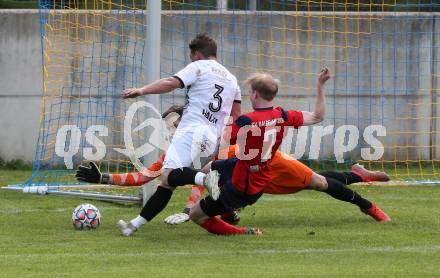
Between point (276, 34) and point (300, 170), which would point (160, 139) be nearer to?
point (300, 170)

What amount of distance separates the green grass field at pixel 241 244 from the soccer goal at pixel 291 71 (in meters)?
2.72

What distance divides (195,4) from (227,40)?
2.70 ft

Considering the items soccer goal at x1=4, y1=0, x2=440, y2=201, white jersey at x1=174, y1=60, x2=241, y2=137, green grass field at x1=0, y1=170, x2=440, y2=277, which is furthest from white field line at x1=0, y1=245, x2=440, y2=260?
soccer goal at x1=4, y1=0, x2=440, y2=201

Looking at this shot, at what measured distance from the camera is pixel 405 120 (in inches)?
619

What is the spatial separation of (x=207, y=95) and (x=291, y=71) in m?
6.26

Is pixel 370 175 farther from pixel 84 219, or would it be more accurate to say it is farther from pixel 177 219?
pixel 84 219

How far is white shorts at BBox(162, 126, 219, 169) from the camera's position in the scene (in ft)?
29.5

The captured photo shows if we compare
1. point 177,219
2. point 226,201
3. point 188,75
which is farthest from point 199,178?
point 177,219

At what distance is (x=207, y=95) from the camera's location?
9094mm

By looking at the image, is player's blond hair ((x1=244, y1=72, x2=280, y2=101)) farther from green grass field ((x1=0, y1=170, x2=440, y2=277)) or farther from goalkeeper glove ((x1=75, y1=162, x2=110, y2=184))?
goalkeeper glove ((x1=75, y1=162, x2=110, y2=184))

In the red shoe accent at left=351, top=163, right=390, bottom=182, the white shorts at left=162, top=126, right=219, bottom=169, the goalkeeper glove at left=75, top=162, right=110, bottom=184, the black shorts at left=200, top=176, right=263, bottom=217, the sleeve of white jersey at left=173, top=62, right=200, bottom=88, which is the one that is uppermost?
the sleeve of white jersey at left=173, top=62, right=200, bottom=88

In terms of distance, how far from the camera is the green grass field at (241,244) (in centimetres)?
705

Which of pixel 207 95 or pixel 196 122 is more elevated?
pixel 207 95

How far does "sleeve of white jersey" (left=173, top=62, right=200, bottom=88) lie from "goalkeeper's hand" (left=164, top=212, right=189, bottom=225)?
1438 millimetres
